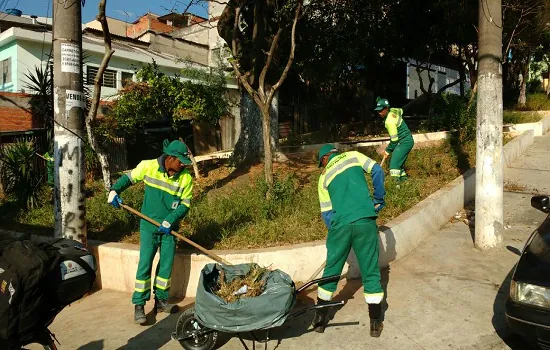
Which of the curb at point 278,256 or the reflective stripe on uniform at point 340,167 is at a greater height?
the reflective stripe on uniform at point 340,167

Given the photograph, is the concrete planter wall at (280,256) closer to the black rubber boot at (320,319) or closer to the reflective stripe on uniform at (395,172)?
the black rubber boot at (320,319)

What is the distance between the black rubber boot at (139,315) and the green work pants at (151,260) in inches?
2.1

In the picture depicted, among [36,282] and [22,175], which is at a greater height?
[22,175]

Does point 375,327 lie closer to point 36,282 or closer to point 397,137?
point 36,282

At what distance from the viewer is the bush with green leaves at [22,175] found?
786 cm

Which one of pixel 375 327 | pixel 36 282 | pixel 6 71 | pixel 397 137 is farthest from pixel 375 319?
pixel 6 71

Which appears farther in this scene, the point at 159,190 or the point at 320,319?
the point at 159,190

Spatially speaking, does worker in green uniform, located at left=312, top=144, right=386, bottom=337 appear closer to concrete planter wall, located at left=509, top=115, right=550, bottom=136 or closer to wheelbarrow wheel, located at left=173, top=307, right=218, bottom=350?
wheelbarrow wheel, located at left=173, top=307, right=218, bottom=350

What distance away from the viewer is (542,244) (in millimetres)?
3549

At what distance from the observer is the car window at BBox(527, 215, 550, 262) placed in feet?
11.1

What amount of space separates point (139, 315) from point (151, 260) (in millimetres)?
509

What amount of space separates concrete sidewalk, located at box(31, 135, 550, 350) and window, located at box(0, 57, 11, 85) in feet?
50.6

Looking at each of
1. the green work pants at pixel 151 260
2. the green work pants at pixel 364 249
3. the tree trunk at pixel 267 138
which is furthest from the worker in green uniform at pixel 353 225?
the tree trunk at pixel 267 138

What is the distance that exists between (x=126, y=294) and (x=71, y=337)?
0.98 metres
